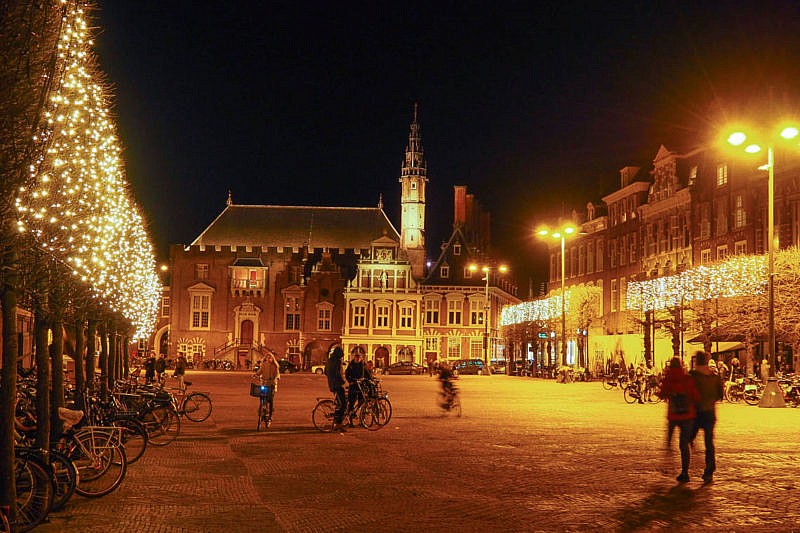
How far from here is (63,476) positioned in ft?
35.8

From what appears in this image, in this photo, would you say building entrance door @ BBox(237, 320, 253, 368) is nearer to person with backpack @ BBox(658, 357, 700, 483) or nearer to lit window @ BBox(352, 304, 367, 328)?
lit window @ BBox(352, 304, 367, 328)

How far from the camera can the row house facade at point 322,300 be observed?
9231 centimetres

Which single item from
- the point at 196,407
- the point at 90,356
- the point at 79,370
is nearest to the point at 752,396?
the point at 196,407

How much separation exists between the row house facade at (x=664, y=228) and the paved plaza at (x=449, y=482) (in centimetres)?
2802

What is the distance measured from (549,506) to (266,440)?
30.0 ft

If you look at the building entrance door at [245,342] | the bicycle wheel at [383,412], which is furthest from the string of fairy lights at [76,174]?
the building entrance door at [245,342]

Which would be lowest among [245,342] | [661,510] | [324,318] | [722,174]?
[661,510]

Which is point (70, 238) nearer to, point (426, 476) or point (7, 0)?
point (7, 0)

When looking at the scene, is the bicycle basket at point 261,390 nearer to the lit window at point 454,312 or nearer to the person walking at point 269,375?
the person walking at point 269,375

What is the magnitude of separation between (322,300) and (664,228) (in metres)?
41.3

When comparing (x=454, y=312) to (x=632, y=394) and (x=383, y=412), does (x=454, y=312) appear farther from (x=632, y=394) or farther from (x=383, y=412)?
(x=383, y=412)

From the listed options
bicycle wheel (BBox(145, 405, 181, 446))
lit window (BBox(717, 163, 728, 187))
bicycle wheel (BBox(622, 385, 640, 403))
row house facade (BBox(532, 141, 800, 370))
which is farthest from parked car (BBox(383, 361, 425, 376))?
bicycle wheel (BBox(145, 405, 181, 446))

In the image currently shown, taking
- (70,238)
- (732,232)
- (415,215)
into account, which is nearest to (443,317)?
(415,215)

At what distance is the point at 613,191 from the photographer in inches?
2886
